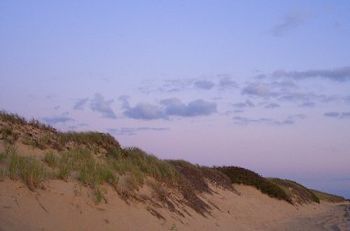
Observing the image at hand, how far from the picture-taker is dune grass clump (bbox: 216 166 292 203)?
1314 inches

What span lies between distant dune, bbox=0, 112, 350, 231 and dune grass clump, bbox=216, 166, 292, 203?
24.4 feet

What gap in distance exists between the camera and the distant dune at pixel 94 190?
450 inches

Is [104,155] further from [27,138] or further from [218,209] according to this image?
[218,209]

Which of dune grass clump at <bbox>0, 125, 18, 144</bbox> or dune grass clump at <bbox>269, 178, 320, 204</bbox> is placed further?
dune grass clump at <bbox>269, 178, 320, 204</bbox>

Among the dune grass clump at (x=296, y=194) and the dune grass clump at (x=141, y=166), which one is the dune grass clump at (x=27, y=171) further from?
the dune grass clump at (x=296, y=194)

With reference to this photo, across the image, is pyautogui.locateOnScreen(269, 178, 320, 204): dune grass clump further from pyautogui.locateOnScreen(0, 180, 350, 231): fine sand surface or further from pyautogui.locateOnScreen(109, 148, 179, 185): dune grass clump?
pyautogui.locateOnScreen(0, 180, 350, 231): fine sand surface

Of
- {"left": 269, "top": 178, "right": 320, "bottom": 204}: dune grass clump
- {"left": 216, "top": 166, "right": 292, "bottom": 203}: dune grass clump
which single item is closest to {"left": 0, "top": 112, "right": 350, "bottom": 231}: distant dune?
{"left": 216, "top": 166, "right": 292, "bottom": 203}: dune grass clump

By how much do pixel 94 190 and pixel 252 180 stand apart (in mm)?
21675

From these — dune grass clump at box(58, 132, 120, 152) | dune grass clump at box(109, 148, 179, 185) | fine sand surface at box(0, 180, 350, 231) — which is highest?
dune grass clump at box(58, 132, 120, 152)

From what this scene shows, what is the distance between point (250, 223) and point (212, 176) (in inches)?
296

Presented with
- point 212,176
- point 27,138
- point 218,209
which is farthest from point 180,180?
point 212,176

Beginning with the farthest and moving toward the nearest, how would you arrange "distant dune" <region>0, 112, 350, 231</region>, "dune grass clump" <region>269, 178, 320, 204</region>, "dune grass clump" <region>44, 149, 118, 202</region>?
"dune grass clump" <region>269, 178, 320, 204</region> → "dune grass clump" <region>44, 149, 118, 202</region> → "distant dune" <region>0, 112, 350, 231</region>

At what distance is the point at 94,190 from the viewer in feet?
44.2

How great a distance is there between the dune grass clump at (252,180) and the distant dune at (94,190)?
7433 millimetres
